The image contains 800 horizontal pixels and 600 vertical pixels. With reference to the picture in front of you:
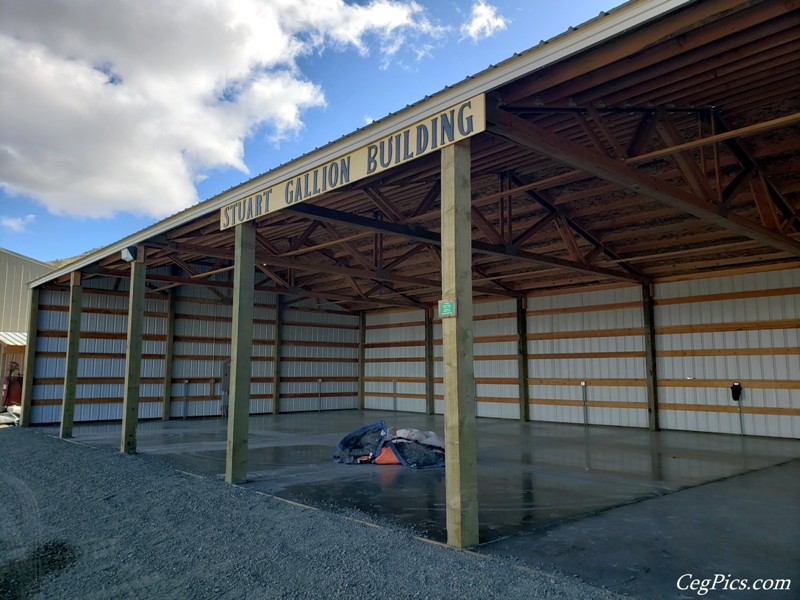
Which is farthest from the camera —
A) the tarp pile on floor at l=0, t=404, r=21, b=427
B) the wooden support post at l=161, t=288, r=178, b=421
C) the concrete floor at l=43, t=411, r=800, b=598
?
the wooden support post at l=161, t=288, r=178, b=421

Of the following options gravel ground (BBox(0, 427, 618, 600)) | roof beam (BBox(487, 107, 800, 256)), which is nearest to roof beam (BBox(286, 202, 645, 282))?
A: roof beam (BBox(487, 107, 800, 256))

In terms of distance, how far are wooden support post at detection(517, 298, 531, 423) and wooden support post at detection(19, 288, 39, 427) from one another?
1355cm

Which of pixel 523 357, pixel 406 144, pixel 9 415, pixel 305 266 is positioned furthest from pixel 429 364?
pixel 406 144

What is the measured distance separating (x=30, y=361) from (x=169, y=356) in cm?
360

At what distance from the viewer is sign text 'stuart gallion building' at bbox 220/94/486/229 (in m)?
4.96

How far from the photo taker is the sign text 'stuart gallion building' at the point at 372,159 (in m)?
4.96

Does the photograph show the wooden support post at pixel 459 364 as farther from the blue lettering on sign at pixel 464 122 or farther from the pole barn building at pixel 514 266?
the blue lettering on sign at pixel 464 122

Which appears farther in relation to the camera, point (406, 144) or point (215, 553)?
point (406, 144)

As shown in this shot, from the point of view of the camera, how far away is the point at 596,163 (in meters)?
5.79

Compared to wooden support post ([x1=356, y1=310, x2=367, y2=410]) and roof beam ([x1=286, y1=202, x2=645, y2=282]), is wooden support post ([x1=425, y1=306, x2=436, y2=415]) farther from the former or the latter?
roof beam ([x1=286, y1=202, x2=645, y2=282])

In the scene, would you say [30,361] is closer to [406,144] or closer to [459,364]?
[406,144]

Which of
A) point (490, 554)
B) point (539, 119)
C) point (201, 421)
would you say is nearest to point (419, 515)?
point (490, 554)

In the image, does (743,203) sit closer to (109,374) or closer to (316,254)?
(316,254)

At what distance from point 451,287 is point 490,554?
2.21 metres
